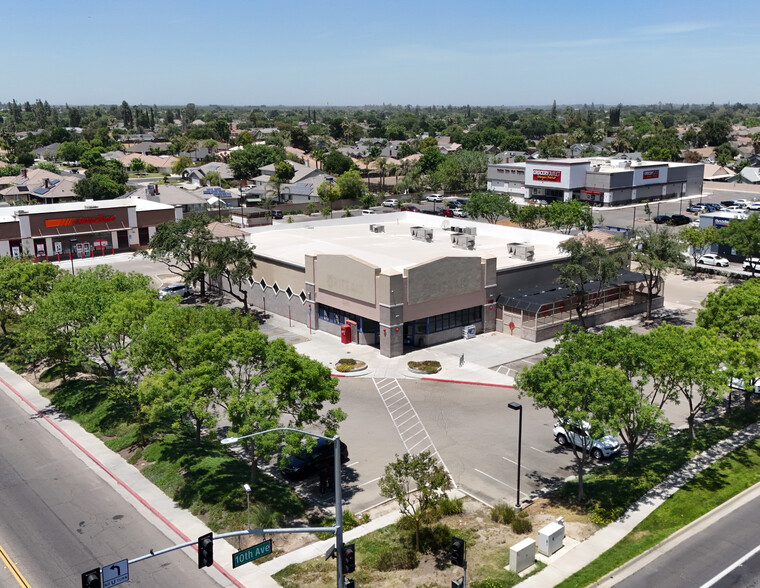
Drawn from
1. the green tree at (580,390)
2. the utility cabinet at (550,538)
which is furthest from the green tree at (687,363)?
the utility cabinet at (550,538)

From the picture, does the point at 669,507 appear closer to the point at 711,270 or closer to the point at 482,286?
the point at 482,286

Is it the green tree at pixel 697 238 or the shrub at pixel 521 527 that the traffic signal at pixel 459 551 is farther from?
the green tree at pixel 697 238

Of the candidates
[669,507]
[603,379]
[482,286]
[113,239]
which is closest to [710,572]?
[669,507]

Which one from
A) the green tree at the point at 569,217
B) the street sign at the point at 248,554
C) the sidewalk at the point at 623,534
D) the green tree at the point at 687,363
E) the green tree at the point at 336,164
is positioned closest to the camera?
the street sign at the point at 248,554

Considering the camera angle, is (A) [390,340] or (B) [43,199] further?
(B) [43,199]

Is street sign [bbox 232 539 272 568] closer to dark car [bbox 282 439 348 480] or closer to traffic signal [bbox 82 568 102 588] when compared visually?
traffic signal [bbox 82 568 102 588]

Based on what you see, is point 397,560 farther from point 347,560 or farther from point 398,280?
point 398,280

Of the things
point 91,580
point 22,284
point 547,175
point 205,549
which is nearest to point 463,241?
point 22,284
